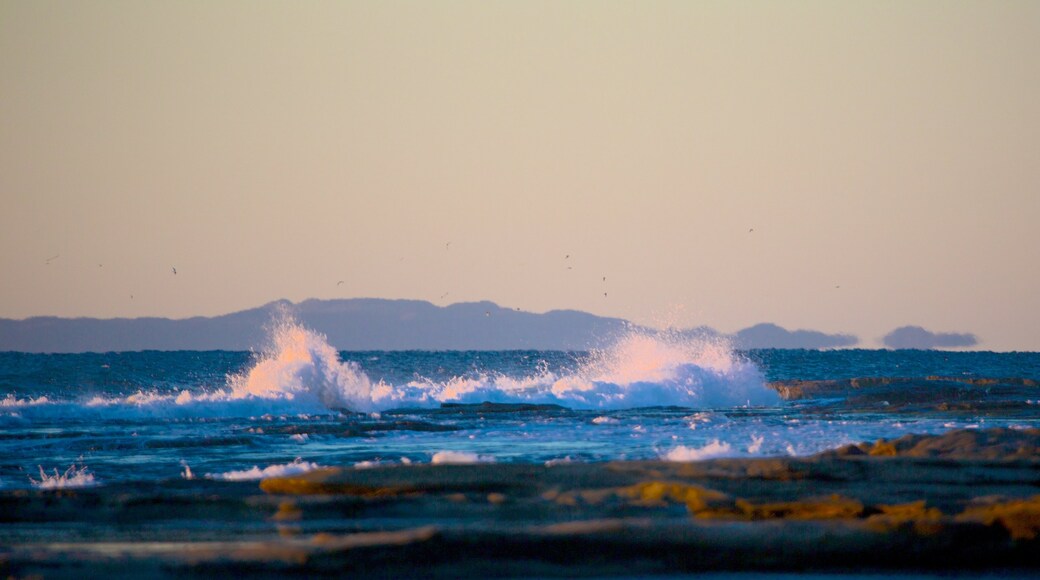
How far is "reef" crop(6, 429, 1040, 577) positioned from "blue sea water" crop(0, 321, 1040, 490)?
6.99 ft

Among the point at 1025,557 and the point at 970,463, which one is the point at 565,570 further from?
the point at 970,463

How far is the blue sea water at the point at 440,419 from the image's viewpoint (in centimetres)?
1478

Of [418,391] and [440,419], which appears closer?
[440,419]

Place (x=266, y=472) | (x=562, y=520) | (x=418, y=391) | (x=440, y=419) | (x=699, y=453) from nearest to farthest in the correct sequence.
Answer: (x=562, y=520) → (x=266, y=472) → (x=699, y=453) → (x=440, y=419) → (x=418, y=391)

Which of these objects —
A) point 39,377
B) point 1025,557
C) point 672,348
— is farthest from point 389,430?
point 39,377

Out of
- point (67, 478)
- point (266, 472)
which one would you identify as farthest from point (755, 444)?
point (67, 478)

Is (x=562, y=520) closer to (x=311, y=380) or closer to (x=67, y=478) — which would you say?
(x=67, y=478)

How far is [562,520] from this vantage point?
308 inches

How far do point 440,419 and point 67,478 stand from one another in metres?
11.4

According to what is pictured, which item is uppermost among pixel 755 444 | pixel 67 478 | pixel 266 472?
pixel 755 444

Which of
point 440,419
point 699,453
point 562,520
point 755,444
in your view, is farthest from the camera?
point 440,419

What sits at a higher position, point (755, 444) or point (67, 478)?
point (755, 444)

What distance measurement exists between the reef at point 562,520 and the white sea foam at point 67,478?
104 inches

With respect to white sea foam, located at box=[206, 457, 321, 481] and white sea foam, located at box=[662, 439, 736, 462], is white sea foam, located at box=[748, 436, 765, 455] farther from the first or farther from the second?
white sea foam, located at box=[206, 457, 321, 481]
